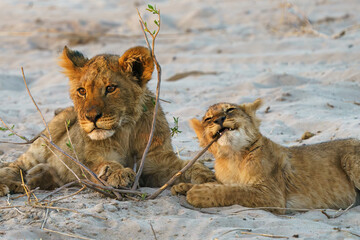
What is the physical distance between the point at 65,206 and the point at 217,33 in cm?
1256

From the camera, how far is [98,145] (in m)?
5.20

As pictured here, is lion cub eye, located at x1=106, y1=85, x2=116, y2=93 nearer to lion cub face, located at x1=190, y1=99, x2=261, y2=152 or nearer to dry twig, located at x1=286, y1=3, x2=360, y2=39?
lion cub face, located at x1=190, y1=99, x2=261, y2=152

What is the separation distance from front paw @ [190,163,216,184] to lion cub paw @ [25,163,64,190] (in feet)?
4.14

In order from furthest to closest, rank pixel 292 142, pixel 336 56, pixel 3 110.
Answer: pixel 336 56
pixel 3 110
pixel 292 142

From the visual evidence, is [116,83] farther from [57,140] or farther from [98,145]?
[57,140]

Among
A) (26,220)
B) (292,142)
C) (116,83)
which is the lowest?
(292,142)

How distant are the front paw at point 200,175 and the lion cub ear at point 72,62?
4.72 feet

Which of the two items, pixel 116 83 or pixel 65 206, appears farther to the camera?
pixel 116 83

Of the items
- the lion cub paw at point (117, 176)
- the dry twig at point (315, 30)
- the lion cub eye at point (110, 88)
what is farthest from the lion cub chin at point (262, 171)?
the dry twig at point (315, 30)

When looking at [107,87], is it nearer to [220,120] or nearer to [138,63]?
[138,63]

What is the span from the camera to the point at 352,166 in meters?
5.02

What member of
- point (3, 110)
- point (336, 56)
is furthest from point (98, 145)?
point (336, 56)

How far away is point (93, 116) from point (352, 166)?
2.34 m

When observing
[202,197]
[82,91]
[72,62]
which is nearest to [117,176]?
[202,197]
